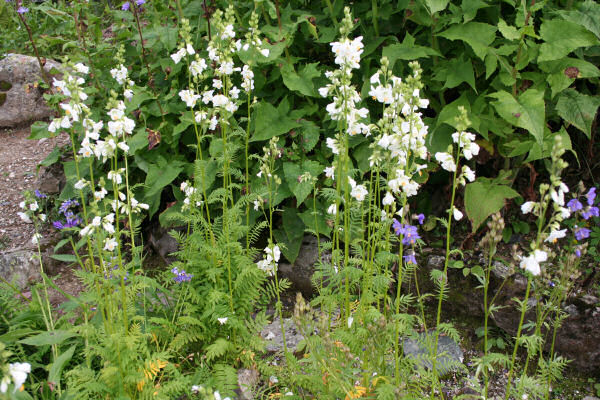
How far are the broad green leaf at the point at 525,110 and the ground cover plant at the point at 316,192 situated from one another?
0.04 feet

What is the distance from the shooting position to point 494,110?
3.00 metres

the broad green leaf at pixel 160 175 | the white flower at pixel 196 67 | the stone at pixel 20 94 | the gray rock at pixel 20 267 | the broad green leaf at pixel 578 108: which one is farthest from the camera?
the stone at pixel 20 94

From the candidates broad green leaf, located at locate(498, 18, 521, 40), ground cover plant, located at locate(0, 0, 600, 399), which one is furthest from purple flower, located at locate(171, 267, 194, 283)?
broad green leaf, located at locate(498, 18, 521, 40)

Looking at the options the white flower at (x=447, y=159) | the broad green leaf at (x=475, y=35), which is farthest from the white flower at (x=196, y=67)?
the broad green leaf at (x=475, y=35)

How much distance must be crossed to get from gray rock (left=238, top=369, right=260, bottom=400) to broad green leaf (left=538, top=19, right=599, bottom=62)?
7.45 feet

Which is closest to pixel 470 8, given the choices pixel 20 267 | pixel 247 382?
pixel 247 382

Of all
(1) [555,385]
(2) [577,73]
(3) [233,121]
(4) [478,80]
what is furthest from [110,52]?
(1) [555,385]

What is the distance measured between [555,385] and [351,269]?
1.42 meters

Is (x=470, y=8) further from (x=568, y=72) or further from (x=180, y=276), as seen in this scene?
(x=180, y=276)

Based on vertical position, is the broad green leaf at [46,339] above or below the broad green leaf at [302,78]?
below

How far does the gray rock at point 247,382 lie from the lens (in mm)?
2457

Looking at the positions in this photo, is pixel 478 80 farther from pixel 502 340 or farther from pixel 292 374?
pixel 292 374

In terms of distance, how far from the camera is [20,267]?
3641 millimetres

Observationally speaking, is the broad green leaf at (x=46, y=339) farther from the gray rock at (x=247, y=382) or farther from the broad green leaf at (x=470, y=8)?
the broad green leaf at (x=470, y=8)
